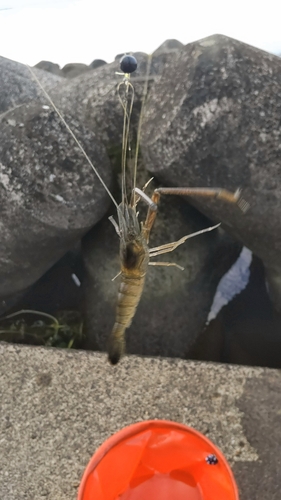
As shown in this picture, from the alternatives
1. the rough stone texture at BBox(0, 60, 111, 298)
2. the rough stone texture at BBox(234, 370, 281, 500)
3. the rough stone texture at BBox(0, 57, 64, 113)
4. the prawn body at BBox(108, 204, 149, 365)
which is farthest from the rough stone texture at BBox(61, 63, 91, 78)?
the rough stone texture at BBox(234, 370, 281, 500)

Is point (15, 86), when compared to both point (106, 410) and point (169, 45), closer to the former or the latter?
point (169, 45)

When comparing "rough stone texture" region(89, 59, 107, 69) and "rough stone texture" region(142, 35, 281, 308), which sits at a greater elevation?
"rough stone texture" region(89, 59, 107, 69)

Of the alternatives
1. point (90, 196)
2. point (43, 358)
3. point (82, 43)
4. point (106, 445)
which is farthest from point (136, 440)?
point (82, 43)

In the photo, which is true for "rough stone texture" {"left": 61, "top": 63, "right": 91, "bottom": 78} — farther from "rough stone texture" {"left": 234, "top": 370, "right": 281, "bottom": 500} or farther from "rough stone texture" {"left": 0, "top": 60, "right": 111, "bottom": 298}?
"rough stone texture" {"left": 234, "top": 370, "right": 281, "bottom": 500}

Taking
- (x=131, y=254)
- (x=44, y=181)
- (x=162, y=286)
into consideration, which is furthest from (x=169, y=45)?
(x=131, y=254)

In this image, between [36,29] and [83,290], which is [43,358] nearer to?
[83,290]

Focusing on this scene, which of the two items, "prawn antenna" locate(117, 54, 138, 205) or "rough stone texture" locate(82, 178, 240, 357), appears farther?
"rough stone texture" locate(82, 178, 240, 357)
